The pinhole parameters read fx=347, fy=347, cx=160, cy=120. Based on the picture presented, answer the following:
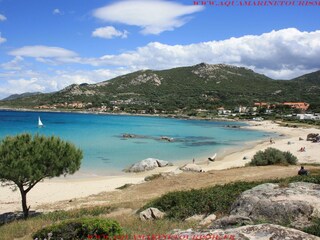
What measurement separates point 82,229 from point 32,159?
11881 millimetres

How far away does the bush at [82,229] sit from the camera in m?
9.02

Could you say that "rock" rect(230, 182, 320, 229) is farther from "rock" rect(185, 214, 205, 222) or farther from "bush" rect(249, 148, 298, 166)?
"bush" rect(249, 148, 298, 166)

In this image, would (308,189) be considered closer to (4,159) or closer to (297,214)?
(297,214)

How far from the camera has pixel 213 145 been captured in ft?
227

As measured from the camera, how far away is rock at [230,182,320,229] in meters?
9.48

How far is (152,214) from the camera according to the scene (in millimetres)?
14797

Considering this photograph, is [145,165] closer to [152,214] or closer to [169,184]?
[169,184]

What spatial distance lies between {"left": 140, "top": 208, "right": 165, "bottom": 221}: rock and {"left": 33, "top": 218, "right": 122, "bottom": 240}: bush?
479 cm

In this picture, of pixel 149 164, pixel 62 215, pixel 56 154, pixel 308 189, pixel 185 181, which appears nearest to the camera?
pixel 308 189

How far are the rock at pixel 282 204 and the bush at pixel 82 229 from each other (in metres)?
4.00

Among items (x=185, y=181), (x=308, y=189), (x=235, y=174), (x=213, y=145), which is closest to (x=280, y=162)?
(x=235, y=174)

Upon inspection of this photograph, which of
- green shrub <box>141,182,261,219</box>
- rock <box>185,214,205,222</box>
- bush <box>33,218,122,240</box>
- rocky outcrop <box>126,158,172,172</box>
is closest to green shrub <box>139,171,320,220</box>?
green shrub <box>141,182,261,219</box>

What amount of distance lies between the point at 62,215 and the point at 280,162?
24.8 metres

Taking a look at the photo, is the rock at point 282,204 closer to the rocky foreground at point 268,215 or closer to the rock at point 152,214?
the rocky foreground at point 268,215
